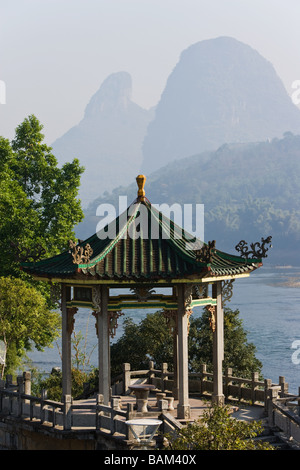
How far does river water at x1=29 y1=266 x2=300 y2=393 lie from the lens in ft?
251

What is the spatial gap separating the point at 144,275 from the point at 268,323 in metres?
84.6

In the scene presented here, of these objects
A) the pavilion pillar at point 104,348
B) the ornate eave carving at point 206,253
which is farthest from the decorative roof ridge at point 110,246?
the ornate eave carving at point 206,253

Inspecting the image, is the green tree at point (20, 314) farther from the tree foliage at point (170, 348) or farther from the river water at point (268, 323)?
the river water at point (268, 323)

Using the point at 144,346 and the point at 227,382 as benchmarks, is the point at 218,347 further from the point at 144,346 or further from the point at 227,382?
the point at 144,346

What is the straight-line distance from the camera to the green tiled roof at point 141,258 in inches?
638

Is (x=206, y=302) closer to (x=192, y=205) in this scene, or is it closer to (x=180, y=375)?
(x=180, y=375)

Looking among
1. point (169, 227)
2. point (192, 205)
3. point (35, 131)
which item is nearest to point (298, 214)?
point (192, 205)

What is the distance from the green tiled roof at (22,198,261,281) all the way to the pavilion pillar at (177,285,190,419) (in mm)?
875

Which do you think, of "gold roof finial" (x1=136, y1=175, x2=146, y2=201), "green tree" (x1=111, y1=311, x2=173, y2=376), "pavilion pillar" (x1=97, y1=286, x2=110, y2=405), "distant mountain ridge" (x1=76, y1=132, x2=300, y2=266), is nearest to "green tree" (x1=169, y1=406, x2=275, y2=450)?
"pavilion pillar" (x1=97, y1=286, x2=110, y2=405)

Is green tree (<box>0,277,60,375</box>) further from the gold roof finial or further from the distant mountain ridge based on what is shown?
the distant mountain ridge

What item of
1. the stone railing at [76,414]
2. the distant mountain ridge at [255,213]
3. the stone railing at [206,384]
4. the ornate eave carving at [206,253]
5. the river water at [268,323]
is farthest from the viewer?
the distant mountain ridge at [255,213]

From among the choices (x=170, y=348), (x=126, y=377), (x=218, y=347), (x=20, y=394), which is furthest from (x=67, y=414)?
(x=170, y=348)

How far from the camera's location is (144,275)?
638 inches
